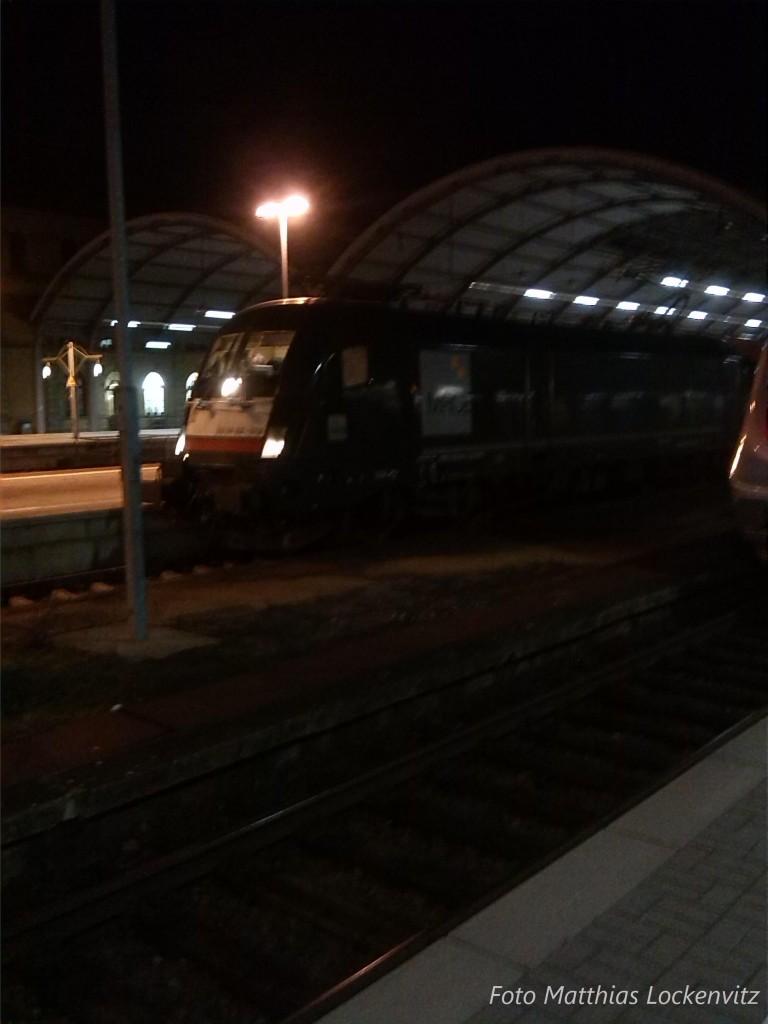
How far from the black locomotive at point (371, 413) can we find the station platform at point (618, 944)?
7467 millimetres

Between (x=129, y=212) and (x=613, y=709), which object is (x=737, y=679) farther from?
(x=129, y=212)

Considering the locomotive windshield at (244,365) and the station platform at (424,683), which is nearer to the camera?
the station platform at (424,683)

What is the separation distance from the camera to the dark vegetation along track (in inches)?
160

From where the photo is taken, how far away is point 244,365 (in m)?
12.5

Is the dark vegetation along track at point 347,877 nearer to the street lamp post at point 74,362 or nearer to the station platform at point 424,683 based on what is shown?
the station platform at point 424,683

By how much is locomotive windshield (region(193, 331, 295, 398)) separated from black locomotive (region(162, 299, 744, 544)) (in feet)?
0.06

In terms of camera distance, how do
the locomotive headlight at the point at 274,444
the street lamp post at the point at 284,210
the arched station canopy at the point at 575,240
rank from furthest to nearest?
the arched station canopy at the point at 575,240
the street lamp post at the point at 284,210
the locomotive headlight at the point at 274,444

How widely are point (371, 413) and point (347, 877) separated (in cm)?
818

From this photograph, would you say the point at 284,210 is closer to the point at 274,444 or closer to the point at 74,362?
the point at 74,362

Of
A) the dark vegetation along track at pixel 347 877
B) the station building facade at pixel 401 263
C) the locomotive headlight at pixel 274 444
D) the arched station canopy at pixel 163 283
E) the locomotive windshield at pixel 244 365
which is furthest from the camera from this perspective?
the arched station canopy at pixel 163 283

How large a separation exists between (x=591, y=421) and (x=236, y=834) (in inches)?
513

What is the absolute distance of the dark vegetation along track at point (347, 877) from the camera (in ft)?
13.3

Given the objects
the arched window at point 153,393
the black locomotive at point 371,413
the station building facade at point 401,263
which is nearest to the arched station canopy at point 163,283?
the station building facade at point 401,263

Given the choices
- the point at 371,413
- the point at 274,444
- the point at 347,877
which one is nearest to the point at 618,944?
the point at 347,877
